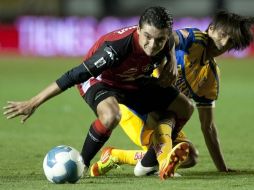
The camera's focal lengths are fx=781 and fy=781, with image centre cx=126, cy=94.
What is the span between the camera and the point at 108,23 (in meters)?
27.0

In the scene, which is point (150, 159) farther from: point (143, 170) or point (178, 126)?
point (178, 126)

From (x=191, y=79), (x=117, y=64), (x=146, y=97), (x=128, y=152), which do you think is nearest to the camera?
(x=117, y=64)

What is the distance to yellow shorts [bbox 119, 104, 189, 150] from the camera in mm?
7598

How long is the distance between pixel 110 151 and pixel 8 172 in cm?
104

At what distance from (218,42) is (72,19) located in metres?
20.0

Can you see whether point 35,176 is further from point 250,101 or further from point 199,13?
point 199,13

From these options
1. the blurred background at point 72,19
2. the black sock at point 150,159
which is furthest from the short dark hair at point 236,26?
the blurred background at point 72,19

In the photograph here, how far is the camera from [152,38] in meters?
6.63

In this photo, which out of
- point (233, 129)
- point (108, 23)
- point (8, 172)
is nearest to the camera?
point (8, 172)

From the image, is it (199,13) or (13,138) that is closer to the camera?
(13,138)

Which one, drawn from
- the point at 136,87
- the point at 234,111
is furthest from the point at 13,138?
the point at 234,111

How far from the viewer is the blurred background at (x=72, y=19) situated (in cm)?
2705

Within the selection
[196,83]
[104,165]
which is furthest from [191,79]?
[104,165]

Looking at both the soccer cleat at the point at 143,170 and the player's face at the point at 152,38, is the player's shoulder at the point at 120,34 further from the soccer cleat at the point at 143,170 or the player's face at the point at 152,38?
the soccer cleat at the point at 143,170
